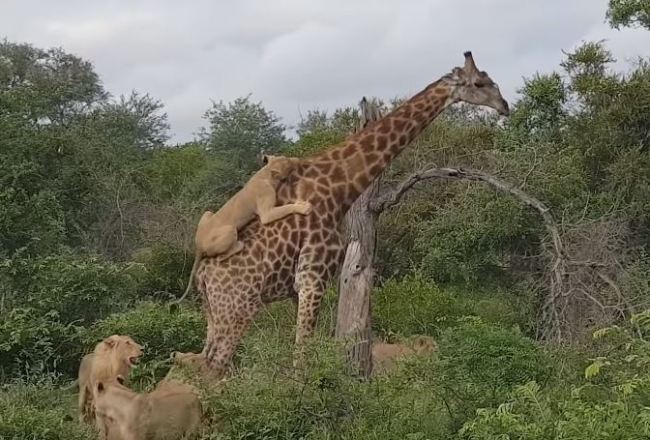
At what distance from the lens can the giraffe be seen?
7355 mm

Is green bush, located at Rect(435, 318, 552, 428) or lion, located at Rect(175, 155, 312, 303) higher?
lion, located at Rect(175, 155, 312, 303)

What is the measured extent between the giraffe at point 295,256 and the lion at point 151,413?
74 centimetres

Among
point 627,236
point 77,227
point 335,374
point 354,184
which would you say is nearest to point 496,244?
point 627,236

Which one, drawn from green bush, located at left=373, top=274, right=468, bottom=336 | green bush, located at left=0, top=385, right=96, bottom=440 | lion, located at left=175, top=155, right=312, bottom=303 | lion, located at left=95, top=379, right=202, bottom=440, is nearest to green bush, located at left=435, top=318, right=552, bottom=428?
lion, located at left=175, top=155, right=312, bottom=303

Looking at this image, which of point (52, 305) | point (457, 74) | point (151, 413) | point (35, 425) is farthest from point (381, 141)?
point (52, 305)

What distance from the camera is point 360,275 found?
8.59 m

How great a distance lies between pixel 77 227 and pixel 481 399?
11.9 meters

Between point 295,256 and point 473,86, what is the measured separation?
1891 mm

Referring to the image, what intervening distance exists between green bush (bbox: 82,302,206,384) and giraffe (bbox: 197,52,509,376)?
341cm

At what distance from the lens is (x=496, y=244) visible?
1592cm

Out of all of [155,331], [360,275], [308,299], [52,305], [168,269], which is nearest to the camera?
[308,299]

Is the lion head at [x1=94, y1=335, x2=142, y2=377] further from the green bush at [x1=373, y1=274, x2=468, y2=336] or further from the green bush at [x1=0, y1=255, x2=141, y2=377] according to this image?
the green bush at [x1=373, y1=274, x2=468, y2=336]

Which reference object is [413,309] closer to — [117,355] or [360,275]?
[360,275]

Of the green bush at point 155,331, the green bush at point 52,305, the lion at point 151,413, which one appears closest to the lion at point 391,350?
the lion at point 151,413
